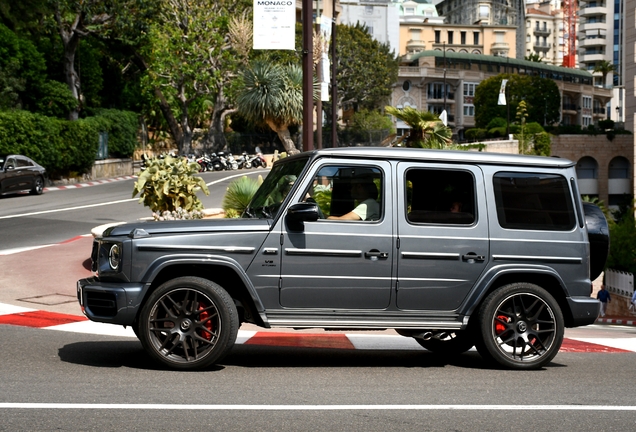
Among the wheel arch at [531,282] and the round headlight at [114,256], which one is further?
the wheel arch at [531,282]

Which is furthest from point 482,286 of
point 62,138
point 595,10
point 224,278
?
point 595,10

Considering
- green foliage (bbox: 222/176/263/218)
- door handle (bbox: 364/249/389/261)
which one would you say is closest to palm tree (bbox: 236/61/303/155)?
green foliage (bbox: 222/176/263/218)

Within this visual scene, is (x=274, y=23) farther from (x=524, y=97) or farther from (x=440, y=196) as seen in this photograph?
(x=524, y=97)

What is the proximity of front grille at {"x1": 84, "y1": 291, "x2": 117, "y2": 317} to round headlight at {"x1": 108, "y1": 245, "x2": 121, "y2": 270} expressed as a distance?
243 mm

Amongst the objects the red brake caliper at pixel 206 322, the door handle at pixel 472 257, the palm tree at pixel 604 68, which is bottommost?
the red brake caliper at pixel 206 322

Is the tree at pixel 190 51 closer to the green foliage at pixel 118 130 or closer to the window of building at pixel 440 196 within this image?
the green foliage at pixel 118 130

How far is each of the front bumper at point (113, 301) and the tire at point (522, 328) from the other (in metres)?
2.91

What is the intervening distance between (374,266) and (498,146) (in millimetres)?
81372

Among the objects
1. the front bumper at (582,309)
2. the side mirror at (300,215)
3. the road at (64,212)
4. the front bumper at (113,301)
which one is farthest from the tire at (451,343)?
the road at (64,212)

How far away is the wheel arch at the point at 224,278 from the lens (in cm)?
726

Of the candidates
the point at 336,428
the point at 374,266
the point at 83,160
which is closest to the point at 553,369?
the point at 374,266

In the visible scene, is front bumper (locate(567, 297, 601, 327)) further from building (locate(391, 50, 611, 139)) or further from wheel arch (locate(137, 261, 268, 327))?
building (locate(391, 50, 611, 139))

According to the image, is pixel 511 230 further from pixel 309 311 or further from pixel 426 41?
pixel 426 41

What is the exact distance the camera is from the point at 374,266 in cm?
755
